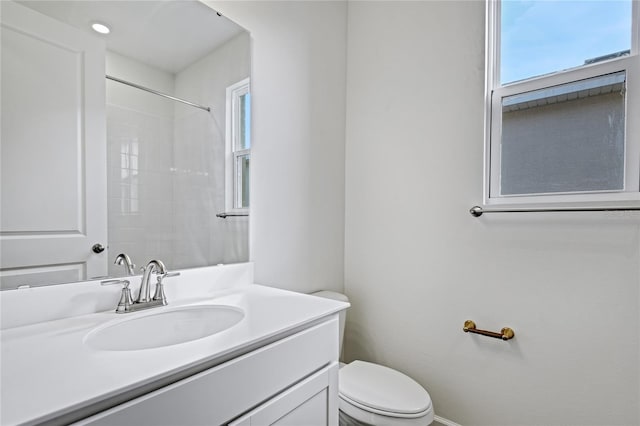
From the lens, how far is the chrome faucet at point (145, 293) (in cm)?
97

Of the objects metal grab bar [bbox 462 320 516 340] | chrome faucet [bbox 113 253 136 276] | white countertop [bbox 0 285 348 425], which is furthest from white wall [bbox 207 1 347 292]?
metal grab bar [bbox 462 320 516 340]

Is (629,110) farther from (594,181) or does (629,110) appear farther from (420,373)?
(420,373)

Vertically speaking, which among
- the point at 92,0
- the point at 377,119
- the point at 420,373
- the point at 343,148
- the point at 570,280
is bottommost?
the point at 420,373

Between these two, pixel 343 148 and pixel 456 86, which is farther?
pixel 343 148

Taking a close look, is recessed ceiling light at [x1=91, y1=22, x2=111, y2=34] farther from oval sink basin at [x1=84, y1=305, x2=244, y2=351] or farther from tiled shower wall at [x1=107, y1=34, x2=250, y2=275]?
oval sink basin at [x1=84, y1=305, x2=244, y2=351]

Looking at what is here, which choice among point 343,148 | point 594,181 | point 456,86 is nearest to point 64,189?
point 343,148

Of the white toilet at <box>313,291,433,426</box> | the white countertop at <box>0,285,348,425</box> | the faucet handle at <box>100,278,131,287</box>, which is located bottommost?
the white toilet at <box>313,291,433,426</box>

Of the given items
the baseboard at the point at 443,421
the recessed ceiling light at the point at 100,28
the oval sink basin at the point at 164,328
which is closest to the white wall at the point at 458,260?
the baseboard at the point at 443,421

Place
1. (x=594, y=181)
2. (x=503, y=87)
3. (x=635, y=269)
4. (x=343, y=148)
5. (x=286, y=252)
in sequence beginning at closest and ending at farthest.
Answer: (x=635, y=269)
(x=594, y=181)
(x=503, y=87)
(x=286, y=252)
(x=343, y=148)

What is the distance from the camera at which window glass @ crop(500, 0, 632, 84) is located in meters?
1.24

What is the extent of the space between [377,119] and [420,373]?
4.51ft

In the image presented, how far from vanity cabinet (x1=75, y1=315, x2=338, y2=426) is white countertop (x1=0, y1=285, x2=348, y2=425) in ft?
0.12

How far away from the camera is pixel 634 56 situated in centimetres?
120

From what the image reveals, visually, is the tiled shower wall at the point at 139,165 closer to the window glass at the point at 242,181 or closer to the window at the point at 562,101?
the window glass at the point at 242,181
